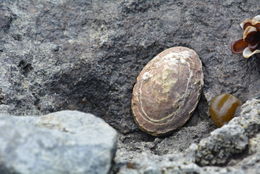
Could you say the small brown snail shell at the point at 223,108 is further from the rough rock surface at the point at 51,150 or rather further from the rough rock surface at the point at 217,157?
the rough rock surface at the point at 51,150

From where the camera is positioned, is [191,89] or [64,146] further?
[191,89]

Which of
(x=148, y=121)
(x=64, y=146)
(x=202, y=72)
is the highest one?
(x=64, y=146)

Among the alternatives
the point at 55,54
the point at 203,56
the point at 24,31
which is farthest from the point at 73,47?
the point at 203,56

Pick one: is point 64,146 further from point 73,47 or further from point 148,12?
point 148,12

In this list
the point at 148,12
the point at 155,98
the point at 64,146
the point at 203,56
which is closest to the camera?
the point at 64,146

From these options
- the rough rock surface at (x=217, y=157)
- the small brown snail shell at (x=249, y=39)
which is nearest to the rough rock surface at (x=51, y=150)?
the rough rock surface at (x=217, y=157)

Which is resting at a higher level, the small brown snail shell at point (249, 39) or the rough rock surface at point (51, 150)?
the rough rock surface at point (51, 150)

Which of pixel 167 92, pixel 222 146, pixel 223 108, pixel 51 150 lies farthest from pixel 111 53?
pixel 51 150

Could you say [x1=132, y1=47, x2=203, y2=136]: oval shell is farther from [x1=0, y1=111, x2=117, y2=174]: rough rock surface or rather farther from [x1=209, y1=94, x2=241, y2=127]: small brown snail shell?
[x1=0, y1=111, x2=117, y2=174]: rough rock surface
